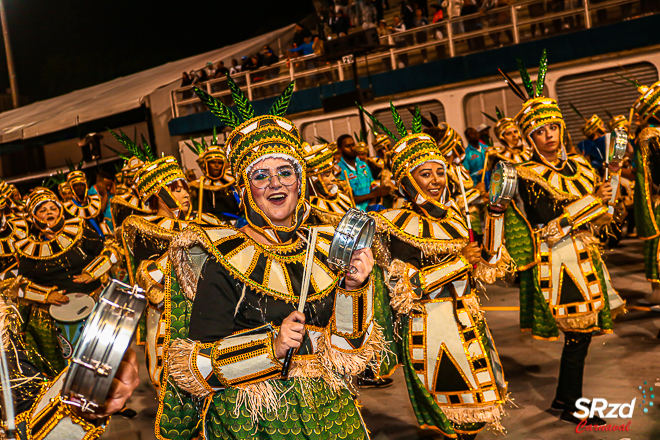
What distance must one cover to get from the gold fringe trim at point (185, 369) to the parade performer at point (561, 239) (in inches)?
126

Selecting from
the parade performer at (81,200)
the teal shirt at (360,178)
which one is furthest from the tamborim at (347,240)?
the parade performer at (81,200)

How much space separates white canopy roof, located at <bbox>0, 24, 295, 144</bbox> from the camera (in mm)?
24844

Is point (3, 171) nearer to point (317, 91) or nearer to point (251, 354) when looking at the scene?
point (317, 91)

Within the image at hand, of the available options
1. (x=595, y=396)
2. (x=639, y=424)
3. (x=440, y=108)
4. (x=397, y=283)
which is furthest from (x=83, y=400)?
(x=440, y=108)

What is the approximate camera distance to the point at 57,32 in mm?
33531

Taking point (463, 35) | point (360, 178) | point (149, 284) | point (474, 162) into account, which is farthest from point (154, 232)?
point (463, 35)

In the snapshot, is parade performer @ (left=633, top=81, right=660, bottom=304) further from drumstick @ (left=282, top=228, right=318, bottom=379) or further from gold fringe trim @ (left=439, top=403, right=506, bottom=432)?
drumstick @ (left=282, top=228, right=318, bottom=379)

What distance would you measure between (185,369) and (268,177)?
805 millimetres

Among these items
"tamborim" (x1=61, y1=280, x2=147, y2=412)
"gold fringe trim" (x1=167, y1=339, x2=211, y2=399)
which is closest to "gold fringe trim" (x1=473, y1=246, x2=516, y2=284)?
"gold fringe trim" (x1=167, y1=339, x2=211, y2=399)

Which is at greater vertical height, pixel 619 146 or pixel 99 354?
pixel 619 146

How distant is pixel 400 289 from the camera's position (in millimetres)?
3904

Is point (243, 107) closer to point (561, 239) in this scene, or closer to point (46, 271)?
point (561, 239)

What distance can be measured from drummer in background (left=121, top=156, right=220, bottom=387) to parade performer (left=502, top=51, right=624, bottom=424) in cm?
255

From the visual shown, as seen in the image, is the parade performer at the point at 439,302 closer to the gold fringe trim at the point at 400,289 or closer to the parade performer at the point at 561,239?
the gold fringe trim at the point at 400,289
